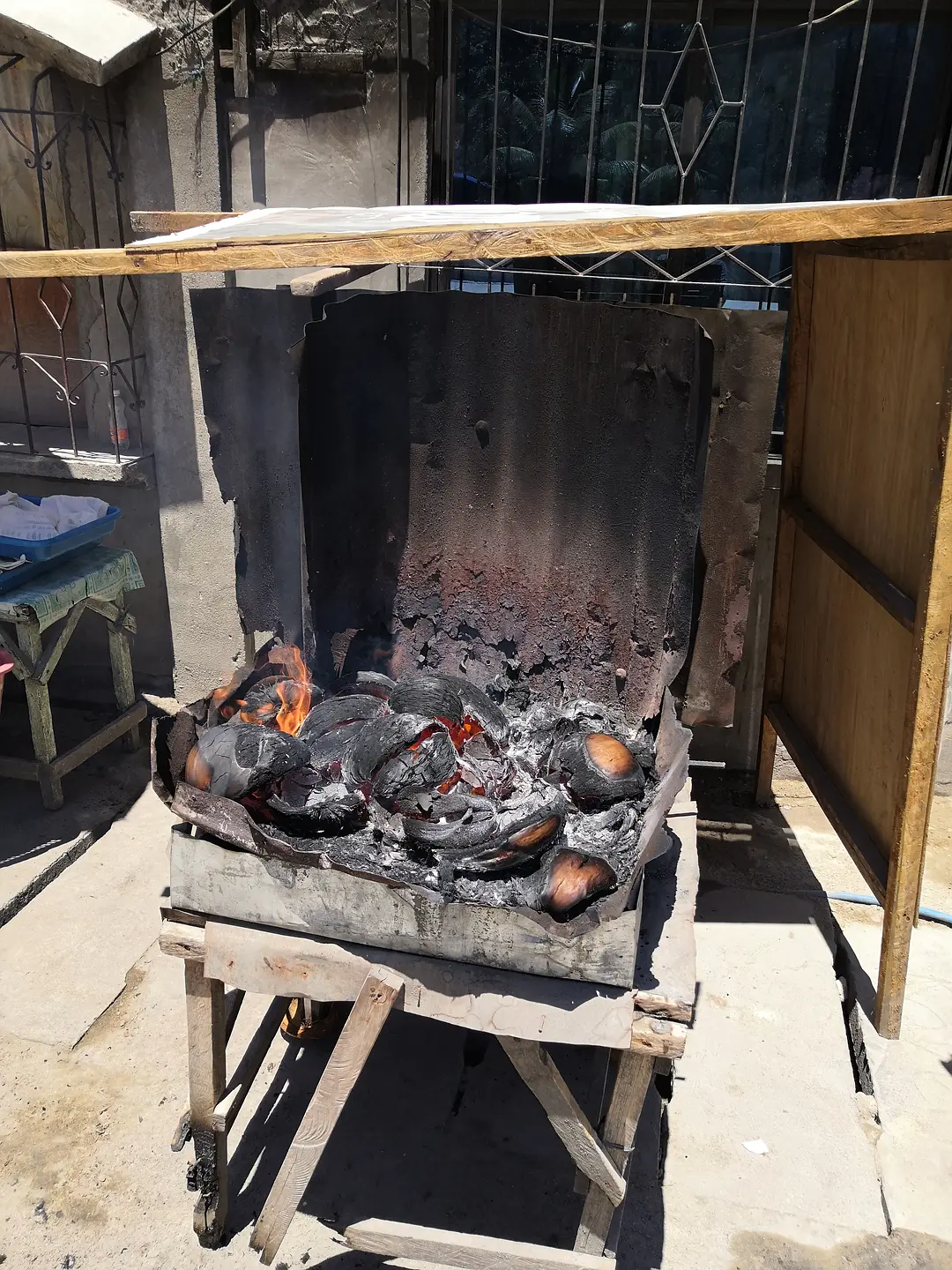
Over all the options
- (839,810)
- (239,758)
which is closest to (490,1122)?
(239,758)

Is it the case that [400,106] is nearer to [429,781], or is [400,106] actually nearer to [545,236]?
[545,236]

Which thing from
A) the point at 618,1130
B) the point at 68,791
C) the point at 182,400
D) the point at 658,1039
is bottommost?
the point at 68,791

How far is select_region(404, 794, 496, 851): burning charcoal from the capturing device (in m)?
2.68

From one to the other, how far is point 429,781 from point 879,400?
2.01 m

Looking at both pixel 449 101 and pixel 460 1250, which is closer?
pixel 460 1250

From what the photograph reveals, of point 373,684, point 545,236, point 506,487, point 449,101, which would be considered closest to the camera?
point 545,236

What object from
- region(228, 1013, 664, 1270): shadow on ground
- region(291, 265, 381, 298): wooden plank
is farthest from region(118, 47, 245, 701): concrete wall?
region(228, 1013, 664, 1270): shadow on ground

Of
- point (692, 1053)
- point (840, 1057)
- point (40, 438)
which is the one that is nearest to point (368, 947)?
point (692, 1053)

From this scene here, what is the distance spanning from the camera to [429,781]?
2957 mm

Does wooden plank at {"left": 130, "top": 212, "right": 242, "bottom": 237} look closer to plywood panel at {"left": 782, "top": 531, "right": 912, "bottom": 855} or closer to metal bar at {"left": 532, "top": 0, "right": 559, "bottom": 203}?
metal bar at {"left": 532, "top": 0, "right": 559, "bottom": 203}

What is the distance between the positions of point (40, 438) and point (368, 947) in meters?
4.12

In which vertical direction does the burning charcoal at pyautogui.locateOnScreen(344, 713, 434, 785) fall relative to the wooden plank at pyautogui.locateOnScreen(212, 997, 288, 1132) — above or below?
above

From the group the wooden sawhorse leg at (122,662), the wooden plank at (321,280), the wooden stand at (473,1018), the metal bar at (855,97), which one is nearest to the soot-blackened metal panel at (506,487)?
the wooden plank at (321,280)

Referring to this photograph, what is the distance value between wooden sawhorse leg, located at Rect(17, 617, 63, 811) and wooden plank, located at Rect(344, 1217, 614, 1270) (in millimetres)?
2766
